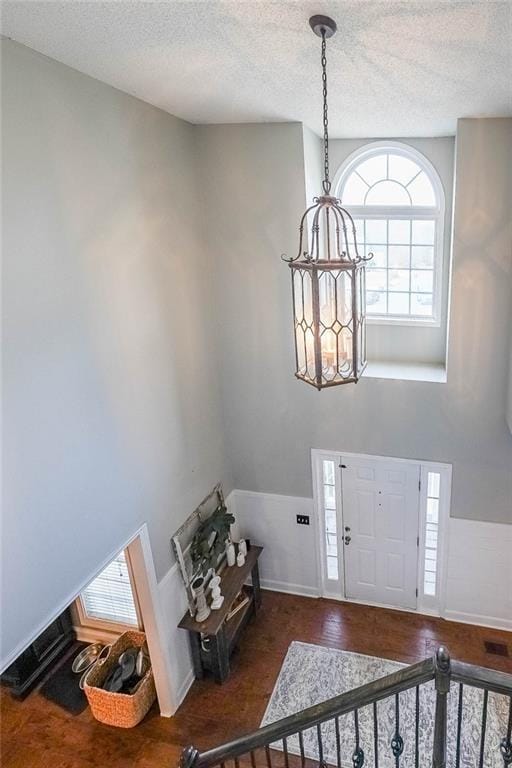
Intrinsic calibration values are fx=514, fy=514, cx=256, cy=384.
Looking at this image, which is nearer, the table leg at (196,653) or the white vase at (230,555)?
the table leg at (196,653)

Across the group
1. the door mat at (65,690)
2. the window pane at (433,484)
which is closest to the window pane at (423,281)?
the window pane at (433,484)

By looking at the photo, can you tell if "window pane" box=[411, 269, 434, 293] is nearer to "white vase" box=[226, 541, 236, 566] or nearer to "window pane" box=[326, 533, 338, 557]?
"window pane" box=[326, 533, 338, 557]

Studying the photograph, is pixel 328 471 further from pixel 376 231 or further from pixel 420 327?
pixel 376 231

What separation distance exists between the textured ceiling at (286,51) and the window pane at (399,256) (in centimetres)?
131

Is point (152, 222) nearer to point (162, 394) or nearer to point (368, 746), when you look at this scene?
point (162, 394)

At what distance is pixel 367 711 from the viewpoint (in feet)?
14.1

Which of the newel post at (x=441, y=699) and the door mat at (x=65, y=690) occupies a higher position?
the newel post at (x=441, y=699)

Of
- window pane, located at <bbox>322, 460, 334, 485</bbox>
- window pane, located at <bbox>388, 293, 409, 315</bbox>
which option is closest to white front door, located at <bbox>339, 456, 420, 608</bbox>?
window pane, located at <bbox>322, 460, 334, 485</bbox>

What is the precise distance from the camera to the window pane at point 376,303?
5047mm

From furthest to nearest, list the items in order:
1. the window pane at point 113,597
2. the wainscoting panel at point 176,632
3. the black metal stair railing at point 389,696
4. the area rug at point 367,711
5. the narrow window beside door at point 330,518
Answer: the narrow window beside door at point 330,518 → the window pane at point 113,597 → the wainscoting panel at point 176,632 → the area rug at point 367,711 → the black metal stair railing at point 389,696

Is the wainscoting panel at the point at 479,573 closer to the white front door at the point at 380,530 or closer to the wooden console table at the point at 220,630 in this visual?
the white front door at the point at 380,530

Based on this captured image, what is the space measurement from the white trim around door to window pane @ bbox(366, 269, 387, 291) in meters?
1.66

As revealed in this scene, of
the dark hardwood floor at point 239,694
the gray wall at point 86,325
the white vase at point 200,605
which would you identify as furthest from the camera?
the white vase at point 200,605

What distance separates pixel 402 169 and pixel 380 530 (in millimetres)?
3537
